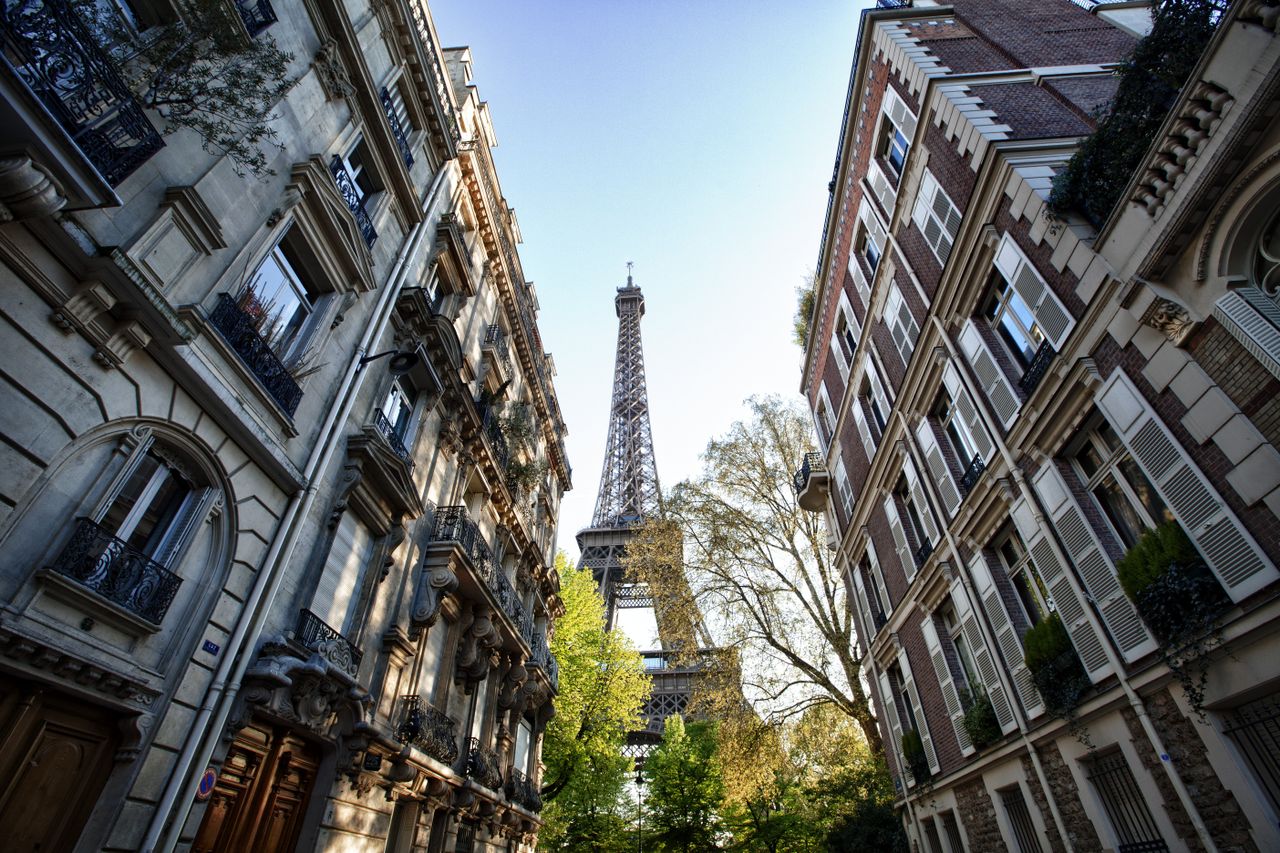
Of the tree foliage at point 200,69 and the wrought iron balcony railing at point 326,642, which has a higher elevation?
the tree foliage at point 200,69

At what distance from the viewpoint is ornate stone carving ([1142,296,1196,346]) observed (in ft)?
22.7

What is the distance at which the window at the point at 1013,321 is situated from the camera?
412 inches

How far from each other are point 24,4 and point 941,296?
13.9 metres

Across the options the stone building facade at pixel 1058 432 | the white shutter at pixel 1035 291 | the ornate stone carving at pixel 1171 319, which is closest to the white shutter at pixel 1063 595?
the stone building facade at pixel 1058 432

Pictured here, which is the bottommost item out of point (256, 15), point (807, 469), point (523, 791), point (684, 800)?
point (523, 791)

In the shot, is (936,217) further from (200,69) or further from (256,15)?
(200,69)

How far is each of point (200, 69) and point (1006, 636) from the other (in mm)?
14802

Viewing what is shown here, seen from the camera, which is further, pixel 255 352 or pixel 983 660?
pixel 983 660

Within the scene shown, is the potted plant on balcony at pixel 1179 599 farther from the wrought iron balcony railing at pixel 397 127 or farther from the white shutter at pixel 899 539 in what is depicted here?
the wrought iron balcony railing at pixel 397 127

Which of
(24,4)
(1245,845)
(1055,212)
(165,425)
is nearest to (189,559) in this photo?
(165,425)

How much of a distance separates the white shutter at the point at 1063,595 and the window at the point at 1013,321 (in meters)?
2.69

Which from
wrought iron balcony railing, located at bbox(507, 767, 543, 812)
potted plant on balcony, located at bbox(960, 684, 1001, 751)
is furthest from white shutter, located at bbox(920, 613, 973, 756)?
wrought iron balcony railing, located at bbox(507, 767, 543, 812)

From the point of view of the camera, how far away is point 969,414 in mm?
12266

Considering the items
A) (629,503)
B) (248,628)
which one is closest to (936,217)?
(248,628)
